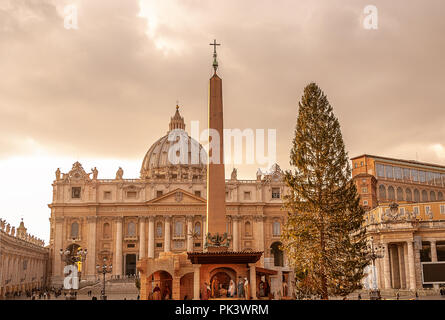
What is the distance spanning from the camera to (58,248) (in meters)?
90.2

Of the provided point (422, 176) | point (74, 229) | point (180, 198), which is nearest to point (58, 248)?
point (74, 229)

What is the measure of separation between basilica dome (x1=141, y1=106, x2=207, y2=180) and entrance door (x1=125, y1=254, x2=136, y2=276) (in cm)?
2528

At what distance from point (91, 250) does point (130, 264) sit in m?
7.05

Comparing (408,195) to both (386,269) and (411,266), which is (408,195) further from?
(411,266)

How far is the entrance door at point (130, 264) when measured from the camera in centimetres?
9156

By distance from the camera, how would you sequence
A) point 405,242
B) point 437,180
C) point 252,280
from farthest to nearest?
point 437,180
point 405,242
point 252,280

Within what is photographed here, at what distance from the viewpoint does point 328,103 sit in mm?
34375

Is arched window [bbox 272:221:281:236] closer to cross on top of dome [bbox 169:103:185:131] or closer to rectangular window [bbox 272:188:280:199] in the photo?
rectangular window [bbox 272:188:280:199]

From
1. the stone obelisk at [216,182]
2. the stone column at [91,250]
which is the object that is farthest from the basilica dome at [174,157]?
the stone obelisk at [216,182]

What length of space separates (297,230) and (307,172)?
3709 mm

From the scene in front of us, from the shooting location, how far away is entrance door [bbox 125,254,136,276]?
91.6 m

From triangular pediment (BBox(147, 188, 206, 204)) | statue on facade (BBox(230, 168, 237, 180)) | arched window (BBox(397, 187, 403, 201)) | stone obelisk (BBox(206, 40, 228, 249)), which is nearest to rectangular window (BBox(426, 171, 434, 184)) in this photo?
arched window (BBox(397, 187, 403, 201))
